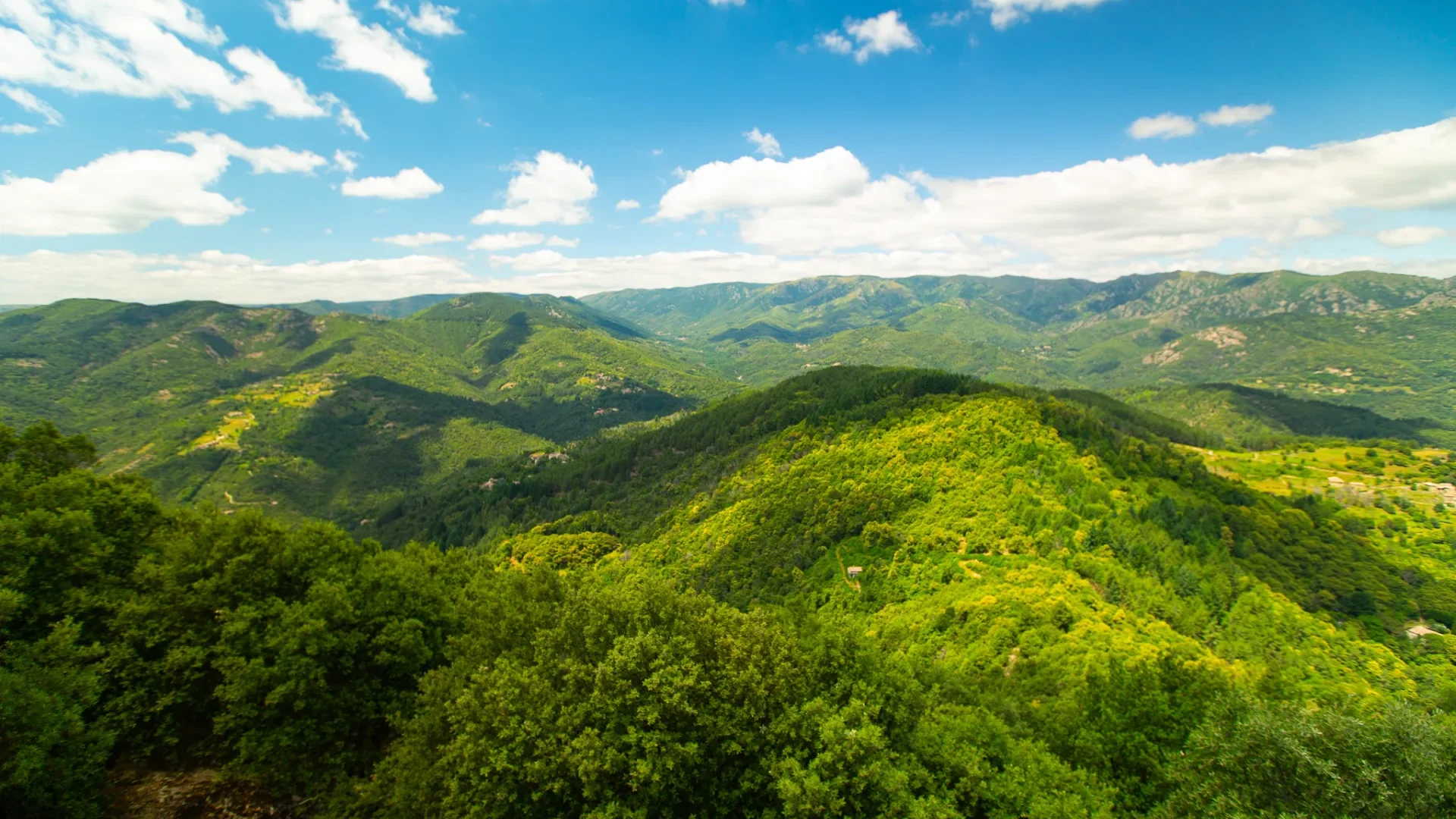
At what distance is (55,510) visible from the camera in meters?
37.7

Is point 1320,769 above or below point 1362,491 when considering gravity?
above

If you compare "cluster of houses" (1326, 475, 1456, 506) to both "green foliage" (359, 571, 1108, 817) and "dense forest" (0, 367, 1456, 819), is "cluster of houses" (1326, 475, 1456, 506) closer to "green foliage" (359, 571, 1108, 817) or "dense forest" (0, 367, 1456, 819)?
"dense forest" (0, 367, 1456, 819)

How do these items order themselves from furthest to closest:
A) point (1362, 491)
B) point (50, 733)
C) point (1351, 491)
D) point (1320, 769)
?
point (1351, 491), point (1362, 491), point (1320, 769), point (50, 733)

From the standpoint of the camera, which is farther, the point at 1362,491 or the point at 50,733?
the point at 1362,491

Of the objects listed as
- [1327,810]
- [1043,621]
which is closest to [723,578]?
[1043,621]

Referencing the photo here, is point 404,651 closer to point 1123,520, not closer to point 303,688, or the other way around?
point 303,688

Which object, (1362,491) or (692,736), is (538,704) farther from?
(1362,491)

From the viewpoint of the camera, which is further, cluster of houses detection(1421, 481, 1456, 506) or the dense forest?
cluster of houses detection(1421, 481, 1456, 506)

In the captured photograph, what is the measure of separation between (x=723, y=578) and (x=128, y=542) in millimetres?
100500

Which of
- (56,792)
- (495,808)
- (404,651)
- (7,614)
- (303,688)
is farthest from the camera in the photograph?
(404,651)

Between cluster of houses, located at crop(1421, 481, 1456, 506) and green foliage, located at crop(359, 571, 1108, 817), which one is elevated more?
green foliage, located at crop(359, 571, 1108, 817)

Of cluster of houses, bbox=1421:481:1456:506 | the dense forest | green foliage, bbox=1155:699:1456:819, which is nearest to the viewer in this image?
green foliage, bbox=1155:699:1456:819

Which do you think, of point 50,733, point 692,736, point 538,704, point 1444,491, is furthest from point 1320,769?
point 1444,491

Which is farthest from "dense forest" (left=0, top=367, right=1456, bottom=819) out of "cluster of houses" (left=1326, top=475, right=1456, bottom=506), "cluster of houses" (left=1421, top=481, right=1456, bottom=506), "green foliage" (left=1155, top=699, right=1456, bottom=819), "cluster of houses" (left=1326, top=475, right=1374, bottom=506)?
"cluster of houses" (left=1421, top=481, right=1456, bottom=506)
